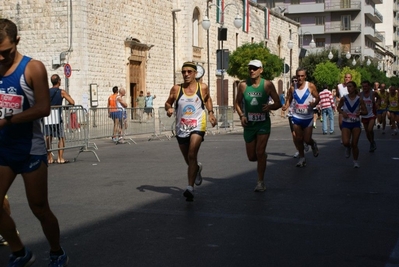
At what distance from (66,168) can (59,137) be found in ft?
3.45

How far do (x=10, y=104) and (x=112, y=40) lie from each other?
2795 cm

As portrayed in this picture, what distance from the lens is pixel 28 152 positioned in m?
4.80

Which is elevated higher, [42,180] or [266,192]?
[42,180]

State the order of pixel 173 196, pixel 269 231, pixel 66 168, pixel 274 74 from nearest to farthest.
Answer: pixel 269 231 → pixel 173 196 → pixel 66 168 → pixel 274 74

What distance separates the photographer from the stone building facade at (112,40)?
97.0 ft

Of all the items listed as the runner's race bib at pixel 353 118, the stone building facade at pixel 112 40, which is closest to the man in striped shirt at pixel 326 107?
the runner's race bib at pixel 353 118

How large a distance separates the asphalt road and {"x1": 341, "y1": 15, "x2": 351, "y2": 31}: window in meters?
70.9

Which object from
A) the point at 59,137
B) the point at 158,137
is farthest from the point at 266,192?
the point at 158,137

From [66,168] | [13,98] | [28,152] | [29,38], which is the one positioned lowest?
[66,168]

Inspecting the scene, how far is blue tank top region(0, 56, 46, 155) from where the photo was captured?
4766 mm

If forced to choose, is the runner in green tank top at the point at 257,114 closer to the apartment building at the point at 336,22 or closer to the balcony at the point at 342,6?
the apartment building at the point at 336,22

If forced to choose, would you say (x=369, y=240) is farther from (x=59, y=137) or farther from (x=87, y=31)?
(x=87, y=31)

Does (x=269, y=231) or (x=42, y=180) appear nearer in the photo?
(x=42, y=180)

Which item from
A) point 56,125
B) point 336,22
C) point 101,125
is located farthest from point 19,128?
point 336,22
